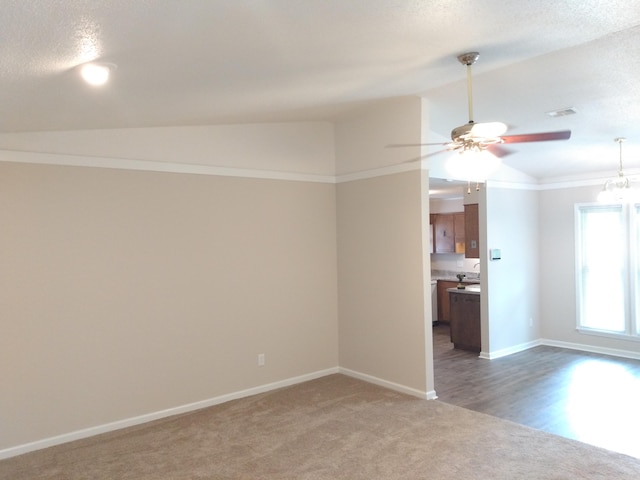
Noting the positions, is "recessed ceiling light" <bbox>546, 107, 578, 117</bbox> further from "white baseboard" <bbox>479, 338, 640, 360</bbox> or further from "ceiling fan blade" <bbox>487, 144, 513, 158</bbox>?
"white baseboard" <bbox>479, 338, 640, 360</bbox>

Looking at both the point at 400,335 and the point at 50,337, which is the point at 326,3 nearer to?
the point at 50,337

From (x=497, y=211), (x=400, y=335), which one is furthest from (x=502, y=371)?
(x=497, y=211)

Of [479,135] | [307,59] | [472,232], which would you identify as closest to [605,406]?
[472,232]

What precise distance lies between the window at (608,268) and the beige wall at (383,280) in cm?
338

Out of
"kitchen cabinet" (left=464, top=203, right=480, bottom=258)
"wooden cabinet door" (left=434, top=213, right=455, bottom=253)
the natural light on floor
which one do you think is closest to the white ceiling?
"kitchen cabinet" (left=464, top=203, right=480, bottom=258)

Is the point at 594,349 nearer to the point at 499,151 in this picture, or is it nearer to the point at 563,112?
the point at 563,112

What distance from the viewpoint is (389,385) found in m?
5.02

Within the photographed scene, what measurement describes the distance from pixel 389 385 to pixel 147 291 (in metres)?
2.64

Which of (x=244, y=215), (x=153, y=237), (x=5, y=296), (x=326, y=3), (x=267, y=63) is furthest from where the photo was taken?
(x=244, y=215)

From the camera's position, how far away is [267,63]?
8.99 ft

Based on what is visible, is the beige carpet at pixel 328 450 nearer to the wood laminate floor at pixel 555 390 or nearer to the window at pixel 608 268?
the wood laminate floor at pixel 555 390

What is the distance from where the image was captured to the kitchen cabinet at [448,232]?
351 inches

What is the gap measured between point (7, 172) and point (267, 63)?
2324 millimetres

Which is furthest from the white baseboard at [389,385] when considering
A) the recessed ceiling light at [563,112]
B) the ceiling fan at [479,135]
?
the recessed ceiling light at [563,112]
